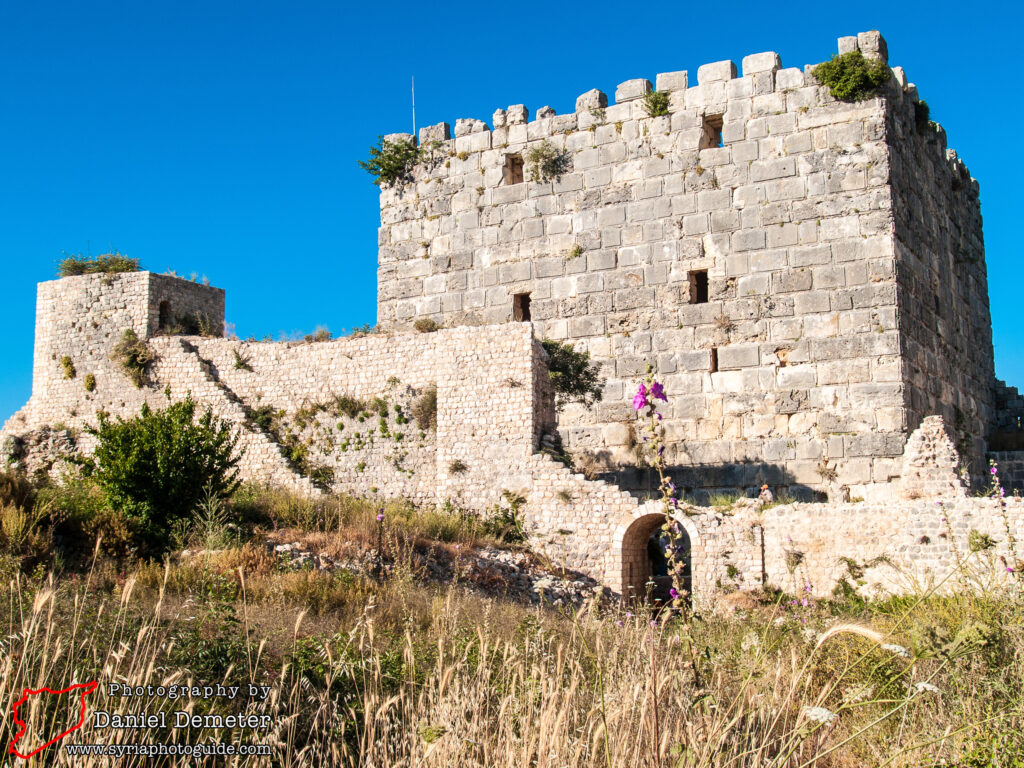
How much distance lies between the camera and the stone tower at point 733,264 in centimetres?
1576

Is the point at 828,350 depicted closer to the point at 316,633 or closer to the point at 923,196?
the point at 923,196

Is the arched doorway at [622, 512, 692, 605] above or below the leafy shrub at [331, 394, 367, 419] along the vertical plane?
below

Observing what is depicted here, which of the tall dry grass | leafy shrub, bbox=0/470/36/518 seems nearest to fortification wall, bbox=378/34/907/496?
the tall dry grass

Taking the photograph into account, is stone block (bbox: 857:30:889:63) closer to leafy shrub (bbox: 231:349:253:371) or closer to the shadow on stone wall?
the shadow on stone wall

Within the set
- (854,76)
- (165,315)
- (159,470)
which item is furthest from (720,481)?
(165,315)

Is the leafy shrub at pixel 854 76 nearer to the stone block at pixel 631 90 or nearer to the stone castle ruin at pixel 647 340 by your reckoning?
A: the stone castle ruin at pixel 647 340

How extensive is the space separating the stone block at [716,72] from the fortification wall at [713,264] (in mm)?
25

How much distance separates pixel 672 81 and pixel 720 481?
716 cm

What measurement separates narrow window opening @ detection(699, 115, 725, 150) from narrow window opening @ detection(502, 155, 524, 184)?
3550 millimetres

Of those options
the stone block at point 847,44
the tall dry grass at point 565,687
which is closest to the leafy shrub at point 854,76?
the stone block at point 847,44

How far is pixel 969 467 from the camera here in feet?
54.7

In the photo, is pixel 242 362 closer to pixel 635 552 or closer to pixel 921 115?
pixel 635 552

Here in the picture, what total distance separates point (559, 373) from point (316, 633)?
9.98 meters

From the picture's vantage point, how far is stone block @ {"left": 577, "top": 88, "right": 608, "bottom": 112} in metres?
18.2
